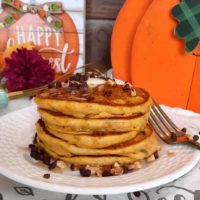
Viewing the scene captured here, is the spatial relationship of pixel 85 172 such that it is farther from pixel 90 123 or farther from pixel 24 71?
pixel 24 71

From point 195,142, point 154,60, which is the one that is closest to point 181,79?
point 154,60

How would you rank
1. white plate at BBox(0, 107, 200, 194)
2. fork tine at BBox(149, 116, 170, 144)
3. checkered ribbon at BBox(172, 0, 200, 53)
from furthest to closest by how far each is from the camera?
checkered ribbon at BBox(172, 0, 200, 53), fork tine at BBox(149, 116, 170, 144), white plate at BBox(0, 107, 200, 194)

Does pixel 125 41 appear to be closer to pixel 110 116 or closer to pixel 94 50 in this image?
pixel 94 50

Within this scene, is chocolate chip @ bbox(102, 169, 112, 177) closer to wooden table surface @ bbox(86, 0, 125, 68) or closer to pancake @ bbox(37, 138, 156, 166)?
pancake @ bbox(37, 138, 156, 166)

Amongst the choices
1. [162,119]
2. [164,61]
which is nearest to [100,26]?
[164,61]

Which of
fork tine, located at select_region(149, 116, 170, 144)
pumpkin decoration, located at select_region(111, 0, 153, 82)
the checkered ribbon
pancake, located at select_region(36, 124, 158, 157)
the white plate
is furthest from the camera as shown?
pumpkin decoration, located at select_region(111, 0, 153, 82)

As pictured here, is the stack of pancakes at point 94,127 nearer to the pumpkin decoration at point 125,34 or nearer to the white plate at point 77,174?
the white plate at point 77,174

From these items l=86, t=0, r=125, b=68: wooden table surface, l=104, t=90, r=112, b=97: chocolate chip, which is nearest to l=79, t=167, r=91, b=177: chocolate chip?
l=104, t=90, r=112, b=97: chocolate chip

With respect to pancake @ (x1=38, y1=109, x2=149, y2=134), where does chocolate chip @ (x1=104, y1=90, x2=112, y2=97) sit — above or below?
above

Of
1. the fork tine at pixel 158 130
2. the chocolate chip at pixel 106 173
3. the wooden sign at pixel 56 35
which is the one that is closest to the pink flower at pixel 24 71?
the wooden sign at pixel 56 35
